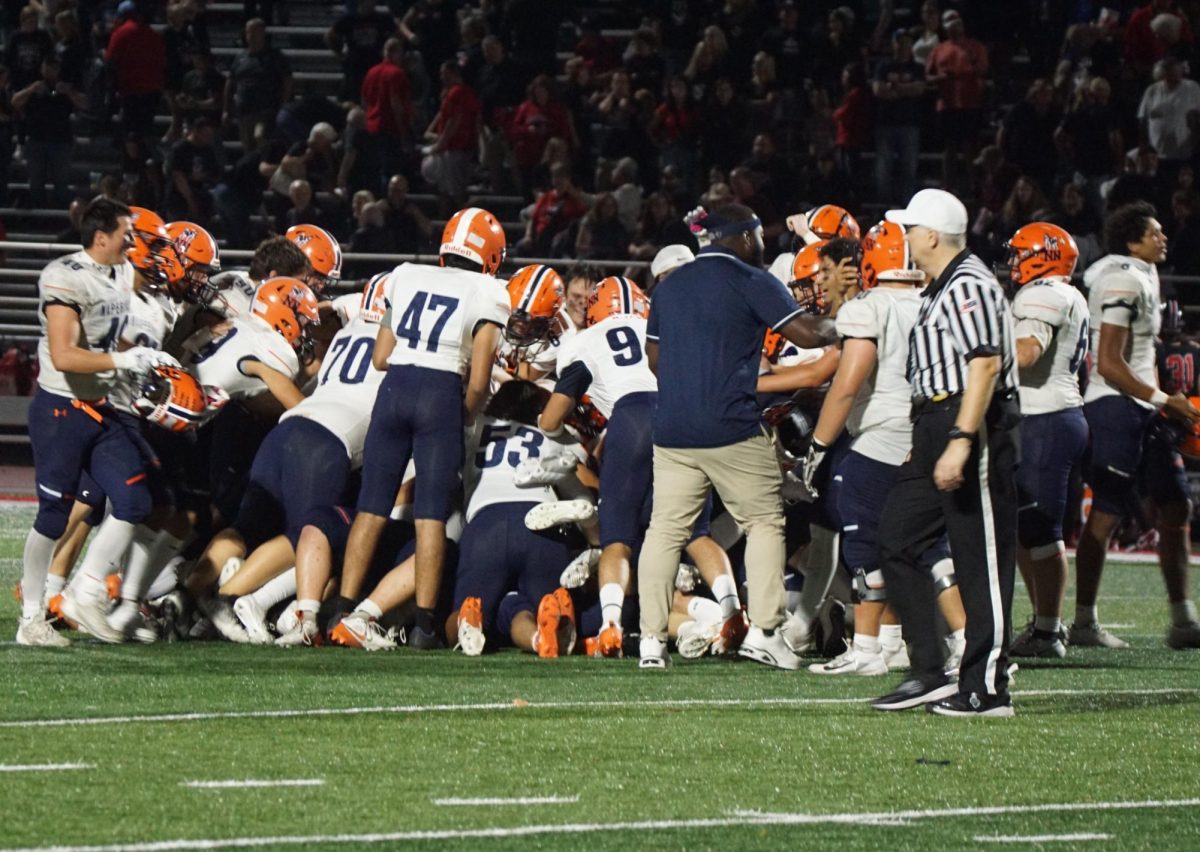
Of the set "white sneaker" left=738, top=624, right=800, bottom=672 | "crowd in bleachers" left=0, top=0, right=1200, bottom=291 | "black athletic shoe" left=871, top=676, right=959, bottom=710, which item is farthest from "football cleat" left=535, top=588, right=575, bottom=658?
"crowd in bleachers" left=0, top=0, right=1200, bottom=291

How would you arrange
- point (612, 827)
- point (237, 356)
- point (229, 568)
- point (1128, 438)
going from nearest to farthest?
point (612, 827)
point (229, 568)
point (237, 356)
point (1128, 438)

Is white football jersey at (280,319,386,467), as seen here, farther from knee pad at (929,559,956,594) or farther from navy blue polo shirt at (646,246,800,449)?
knee pad at (929,559,956,594)

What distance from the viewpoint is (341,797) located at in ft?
16.8

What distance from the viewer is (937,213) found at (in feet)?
22.5

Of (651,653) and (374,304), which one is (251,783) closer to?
(651,653)

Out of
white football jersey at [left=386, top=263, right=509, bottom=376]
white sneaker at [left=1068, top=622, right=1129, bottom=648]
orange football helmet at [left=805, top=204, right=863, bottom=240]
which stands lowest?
white sneaker at [left=1068, top=622, right=1129, bottom=648]

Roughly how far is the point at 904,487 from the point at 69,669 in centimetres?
314

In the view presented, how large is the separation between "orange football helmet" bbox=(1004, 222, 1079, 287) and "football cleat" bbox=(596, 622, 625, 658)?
258cm

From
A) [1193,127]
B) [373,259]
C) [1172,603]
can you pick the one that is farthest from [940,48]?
[1172,603]

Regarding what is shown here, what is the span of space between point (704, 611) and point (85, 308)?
291 centimetres

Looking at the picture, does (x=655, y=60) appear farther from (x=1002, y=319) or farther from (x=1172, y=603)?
(x=1002, y=319)

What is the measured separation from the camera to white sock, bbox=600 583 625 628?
8586 mm

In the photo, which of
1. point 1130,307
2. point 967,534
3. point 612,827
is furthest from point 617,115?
point 612,827

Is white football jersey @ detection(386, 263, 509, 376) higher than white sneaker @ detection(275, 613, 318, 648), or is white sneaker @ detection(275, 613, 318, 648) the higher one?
white football jersey @ detection(386, 263, 509, 376)
